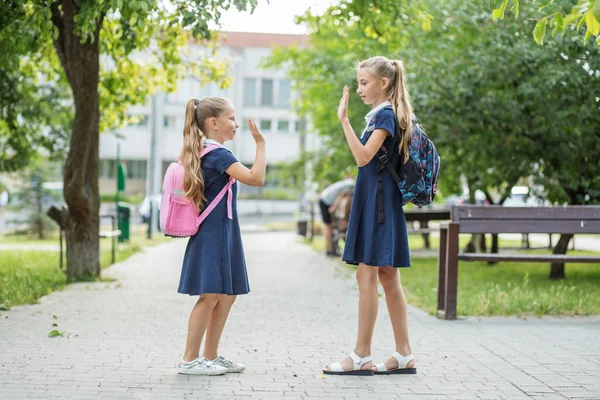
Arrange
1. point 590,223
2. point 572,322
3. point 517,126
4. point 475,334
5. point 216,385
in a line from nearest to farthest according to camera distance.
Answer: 1. point 216,385
2. point 475,334
3. point 572,322
4. point 590,223
5. point 517,126

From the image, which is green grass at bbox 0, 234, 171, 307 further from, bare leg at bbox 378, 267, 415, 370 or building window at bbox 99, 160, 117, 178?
building window at bbox 99, 160, 117, 178

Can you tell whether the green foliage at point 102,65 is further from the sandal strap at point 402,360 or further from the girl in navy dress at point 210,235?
the sandal strap at point 402,360

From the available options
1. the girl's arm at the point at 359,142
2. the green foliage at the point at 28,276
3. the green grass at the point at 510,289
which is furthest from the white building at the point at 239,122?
the girl's arm at the point at 359,142

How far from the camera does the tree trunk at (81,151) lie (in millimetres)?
12273

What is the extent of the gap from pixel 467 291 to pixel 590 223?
260cm

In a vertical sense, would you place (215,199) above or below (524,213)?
above

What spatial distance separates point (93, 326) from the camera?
824 cm

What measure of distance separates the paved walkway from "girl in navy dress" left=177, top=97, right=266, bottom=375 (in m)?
0.29

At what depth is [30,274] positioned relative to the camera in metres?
13.0

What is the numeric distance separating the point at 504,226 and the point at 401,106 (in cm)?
387

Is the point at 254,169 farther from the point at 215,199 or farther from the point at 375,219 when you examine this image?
the point at 375,219

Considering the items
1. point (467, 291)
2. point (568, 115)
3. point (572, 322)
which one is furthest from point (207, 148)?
point (568, 115)

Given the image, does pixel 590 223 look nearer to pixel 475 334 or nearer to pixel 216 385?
pixel 475 334

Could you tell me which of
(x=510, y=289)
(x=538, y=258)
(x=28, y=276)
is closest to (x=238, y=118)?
(x=28, y=276)
